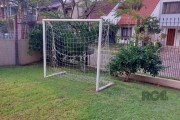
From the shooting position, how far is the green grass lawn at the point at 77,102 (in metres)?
2.80

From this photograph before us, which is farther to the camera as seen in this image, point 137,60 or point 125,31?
point 125,31

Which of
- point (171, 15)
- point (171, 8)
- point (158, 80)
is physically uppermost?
point (171, 8)

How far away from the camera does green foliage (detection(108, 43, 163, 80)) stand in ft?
14.8

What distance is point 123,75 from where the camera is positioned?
5.25 meters

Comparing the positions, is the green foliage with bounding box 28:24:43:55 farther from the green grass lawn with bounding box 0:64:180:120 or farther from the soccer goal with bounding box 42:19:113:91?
the green grass lawn with bounding box 0:64:180:120

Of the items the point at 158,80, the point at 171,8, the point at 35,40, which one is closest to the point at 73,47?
the point at 35,40

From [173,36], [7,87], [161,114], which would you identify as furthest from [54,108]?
[173,36]

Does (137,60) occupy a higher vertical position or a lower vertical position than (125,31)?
lower

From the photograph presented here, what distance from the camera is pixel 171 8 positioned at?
16.6 metres

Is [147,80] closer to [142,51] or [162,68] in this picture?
[162,68]

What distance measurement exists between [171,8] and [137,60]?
14627 mm

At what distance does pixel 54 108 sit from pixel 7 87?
1568 millimetres

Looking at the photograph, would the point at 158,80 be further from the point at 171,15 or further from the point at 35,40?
the point at 171,15

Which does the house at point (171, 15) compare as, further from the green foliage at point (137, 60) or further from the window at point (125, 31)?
the green foliage at point (137, 60)
